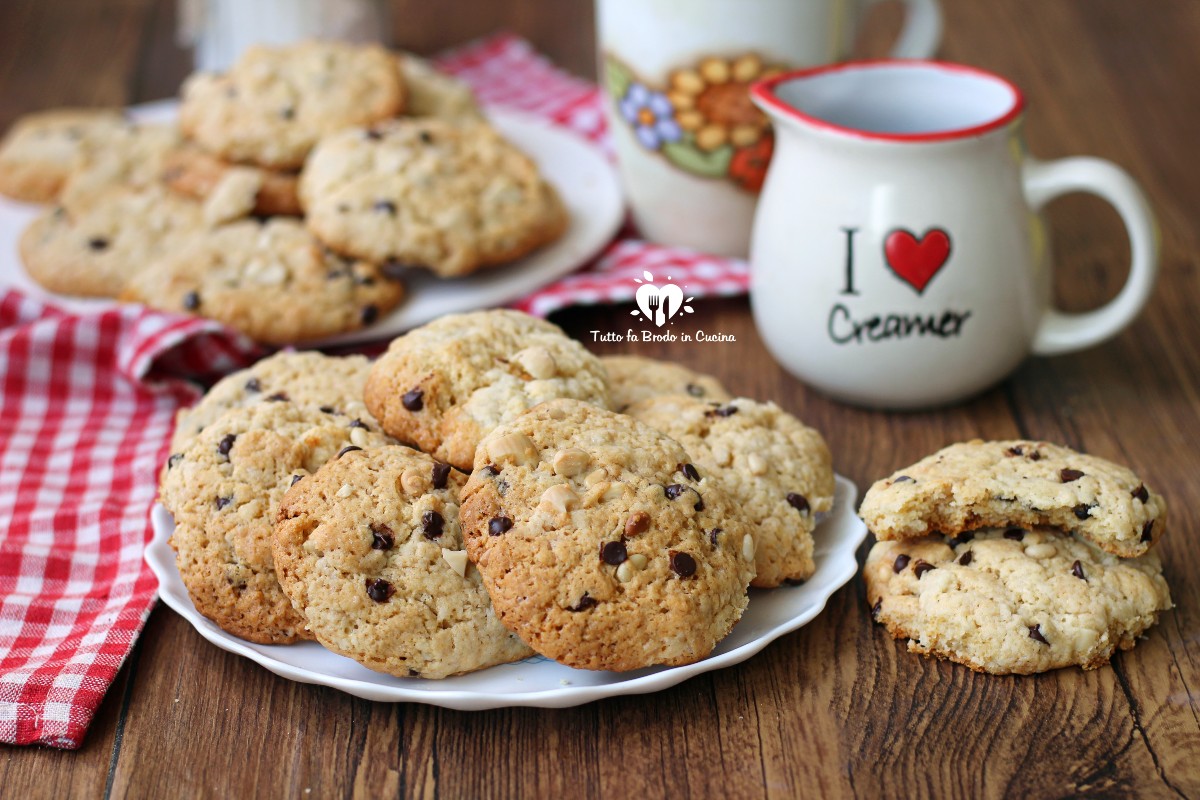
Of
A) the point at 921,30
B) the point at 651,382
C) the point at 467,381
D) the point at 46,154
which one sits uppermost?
the point at 921,30

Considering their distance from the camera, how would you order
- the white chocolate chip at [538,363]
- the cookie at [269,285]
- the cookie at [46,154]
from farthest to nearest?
the cookie at [46,154] < the cookie at [269,285] < the white chocolate chip at [538,363]

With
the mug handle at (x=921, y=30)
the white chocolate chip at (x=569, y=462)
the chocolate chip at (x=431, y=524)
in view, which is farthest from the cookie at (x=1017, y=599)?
the mug handle at (x=921, y=30)

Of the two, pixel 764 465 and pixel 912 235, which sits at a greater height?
pixel 912 235

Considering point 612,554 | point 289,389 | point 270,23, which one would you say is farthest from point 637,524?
point 270,23

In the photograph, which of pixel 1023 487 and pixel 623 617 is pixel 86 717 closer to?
pixel 623 617

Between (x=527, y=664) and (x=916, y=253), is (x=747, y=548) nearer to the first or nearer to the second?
(x=527, y=664)

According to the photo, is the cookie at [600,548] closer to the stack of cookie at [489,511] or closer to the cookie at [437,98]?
the stack of cookie at [489,511]

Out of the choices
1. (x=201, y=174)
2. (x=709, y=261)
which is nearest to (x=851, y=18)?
(x=709, y=261)
